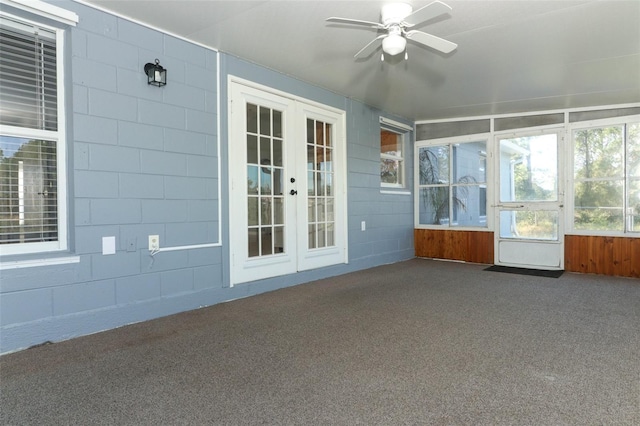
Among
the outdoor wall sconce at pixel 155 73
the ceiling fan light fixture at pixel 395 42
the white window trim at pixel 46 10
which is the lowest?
the outdoor wall sconce at pixel 155 73

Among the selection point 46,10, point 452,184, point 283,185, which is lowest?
point 283,185

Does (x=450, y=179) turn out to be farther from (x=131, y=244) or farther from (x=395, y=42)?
(x=131, y=244)

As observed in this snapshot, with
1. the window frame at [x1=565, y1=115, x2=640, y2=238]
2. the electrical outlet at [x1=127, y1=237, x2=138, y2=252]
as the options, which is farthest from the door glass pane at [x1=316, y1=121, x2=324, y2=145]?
the window frame at [x1=565, y1=115, x2=640, y2=238]

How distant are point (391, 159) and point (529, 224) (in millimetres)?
2411

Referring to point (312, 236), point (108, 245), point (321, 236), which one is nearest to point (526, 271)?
point (321, 236)

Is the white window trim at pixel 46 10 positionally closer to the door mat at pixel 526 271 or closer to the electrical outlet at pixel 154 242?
the electrical outlet at pixel 154 242

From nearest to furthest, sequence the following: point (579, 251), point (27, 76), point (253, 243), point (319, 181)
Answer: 1. point (27, 76)
2. point (253, 243)
3. point (319, 181)
4. point (579, 251)

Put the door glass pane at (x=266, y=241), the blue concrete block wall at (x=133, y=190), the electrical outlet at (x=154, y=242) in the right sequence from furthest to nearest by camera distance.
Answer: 1. the door glass pane at (x=266, y=241)
2. the electrical outlet at (x=154, y=242)
3. the blue concrete block wall at (x=133, y=190)

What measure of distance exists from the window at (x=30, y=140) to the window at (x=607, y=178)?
20.7 ft

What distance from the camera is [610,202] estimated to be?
512 centimetres

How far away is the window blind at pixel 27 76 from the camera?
2518mm

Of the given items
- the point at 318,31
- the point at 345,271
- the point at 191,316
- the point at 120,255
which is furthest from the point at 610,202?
the point at 120,255

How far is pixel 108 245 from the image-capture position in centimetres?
286

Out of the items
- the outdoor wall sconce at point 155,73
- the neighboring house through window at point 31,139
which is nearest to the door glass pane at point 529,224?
the outdoor wall sconce at point 155,73
